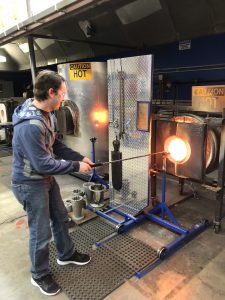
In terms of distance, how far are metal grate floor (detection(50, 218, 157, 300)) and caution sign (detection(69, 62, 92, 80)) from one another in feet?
8.16

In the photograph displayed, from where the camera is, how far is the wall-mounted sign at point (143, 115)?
287cm

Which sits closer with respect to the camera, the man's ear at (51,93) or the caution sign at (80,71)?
the man's ear at (51,93)

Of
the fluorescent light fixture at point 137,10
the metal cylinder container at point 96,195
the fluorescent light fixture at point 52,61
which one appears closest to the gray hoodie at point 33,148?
the metal cylinder container at point 96,195

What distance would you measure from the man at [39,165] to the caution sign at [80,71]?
2253 mm

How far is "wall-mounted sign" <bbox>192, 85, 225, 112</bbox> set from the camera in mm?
3344

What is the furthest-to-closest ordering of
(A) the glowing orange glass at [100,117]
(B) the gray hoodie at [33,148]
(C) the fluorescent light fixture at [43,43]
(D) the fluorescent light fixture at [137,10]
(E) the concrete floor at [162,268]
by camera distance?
(C) the fluorescent light fixture at [43,43] → (A) the glowing orange glass at [100,117] → (D) the fluorescent light fixture at [137,10] → (E) the concrete floor at [162,268] → (B) the gray hoodie at [33,148]

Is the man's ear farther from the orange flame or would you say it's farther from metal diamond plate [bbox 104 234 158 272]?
the orange flame

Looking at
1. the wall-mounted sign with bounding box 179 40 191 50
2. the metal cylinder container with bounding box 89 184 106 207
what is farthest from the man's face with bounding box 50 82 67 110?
the wall-mounted sign with bounding box 179 40 191 50

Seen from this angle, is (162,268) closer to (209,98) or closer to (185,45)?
(209,98)

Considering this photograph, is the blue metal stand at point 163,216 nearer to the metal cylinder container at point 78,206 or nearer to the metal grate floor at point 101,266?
the metal grate floor at point 101,266

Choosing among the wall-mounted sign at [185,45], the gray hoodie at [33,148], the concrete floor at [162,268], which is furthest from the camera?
the wall-mounted sign at [185,45]

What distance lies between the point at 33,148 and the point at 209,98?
2.67 meters

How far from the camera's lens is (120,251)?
2.65 m

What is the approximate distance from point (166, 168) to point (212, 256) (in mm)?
997
